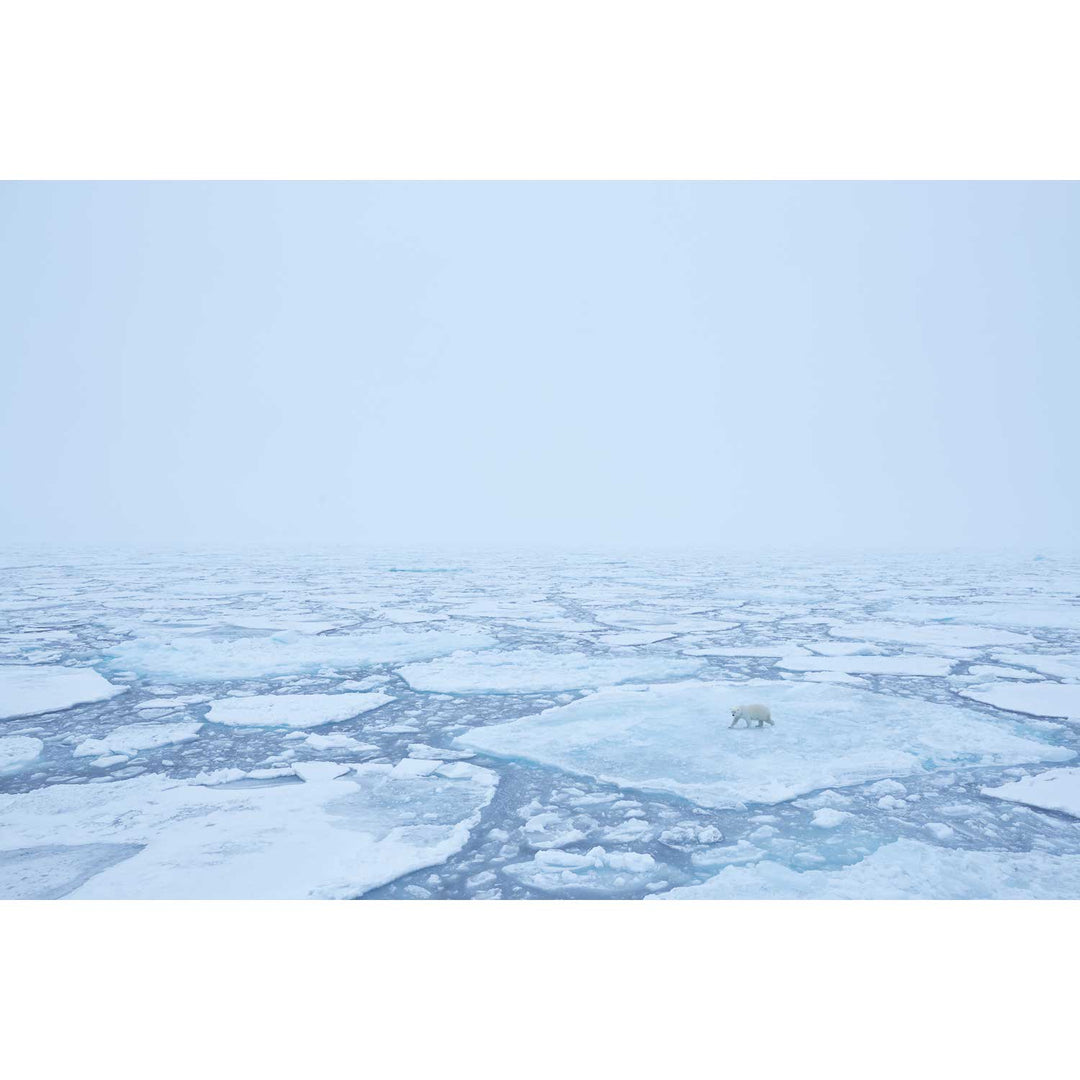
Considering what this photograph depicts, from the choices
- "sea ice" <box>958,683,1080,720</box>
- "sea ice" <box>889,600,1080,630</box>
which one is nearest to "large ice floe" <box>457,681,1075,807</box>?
"sea ice" <box>958,683,1080,720</box>

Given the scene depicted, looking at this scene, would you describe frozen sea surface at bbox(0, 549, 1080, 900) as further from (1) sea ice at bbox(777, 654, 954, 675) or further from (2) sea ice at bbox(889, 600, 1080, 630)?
(2) sea ice at bbox(889, 600, 1080, 630)

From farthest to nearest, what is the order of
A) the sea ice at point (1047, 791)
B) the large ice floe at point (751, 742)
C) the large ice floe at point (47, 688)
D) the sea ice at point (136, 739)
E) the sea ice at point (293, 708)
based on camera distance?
1. the large ice floe at point (47, 688)
2. the sea ice at point (293, 708)
3. the sea ice at point (136, 739)
4. the large ice floe at point (751, 742)
5. the sea ice at point (1047, 791)

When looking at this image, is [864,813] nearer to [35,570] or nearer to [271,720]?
[271,720]

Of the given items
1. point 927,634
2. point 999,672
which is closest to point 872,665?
point 999,672

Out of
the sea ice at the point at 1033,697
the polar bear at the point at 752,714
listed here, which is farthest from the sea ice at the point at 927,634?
the polar bear at the point at 752,714

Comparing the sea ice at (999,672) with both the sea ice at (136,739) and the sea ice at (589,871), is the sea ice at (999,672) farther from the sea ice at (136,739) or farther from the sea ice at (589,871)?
the sea ice at (136,739)
